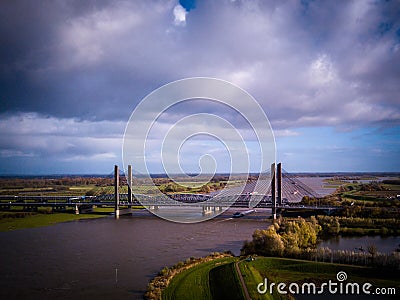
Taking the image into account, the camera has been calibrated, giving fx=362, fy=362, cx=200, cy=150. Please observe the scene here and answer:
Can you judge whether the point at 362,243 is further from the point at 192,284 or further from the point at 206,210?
the point at 206,210

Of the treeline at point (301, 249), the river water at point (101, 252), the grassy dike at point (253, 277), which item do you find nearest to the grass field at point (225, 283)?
the grassy dike at point (253, 277)

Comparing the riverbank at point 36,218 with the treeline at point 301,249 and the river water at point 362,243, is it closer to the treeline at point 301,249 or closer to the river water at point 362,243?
the treeline at point 301,249

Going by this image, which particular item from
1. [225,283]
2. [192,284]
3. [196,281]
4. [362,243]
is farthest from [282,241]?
[362,243]

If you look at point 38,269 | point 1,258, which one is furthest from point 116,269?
point 1,258

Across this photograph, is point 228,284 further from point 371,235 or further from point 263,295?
point 371,235

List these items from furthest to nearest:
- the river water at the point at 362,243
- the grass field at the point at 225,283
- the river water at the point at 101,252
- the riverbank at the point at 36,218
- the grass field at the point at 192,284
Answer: the riverbank at the point at 36,218
the river water at the point at 362,243
the river water at the point at 101,252
the grass field at the point at 192,284
the grass field at the point at 225,283
